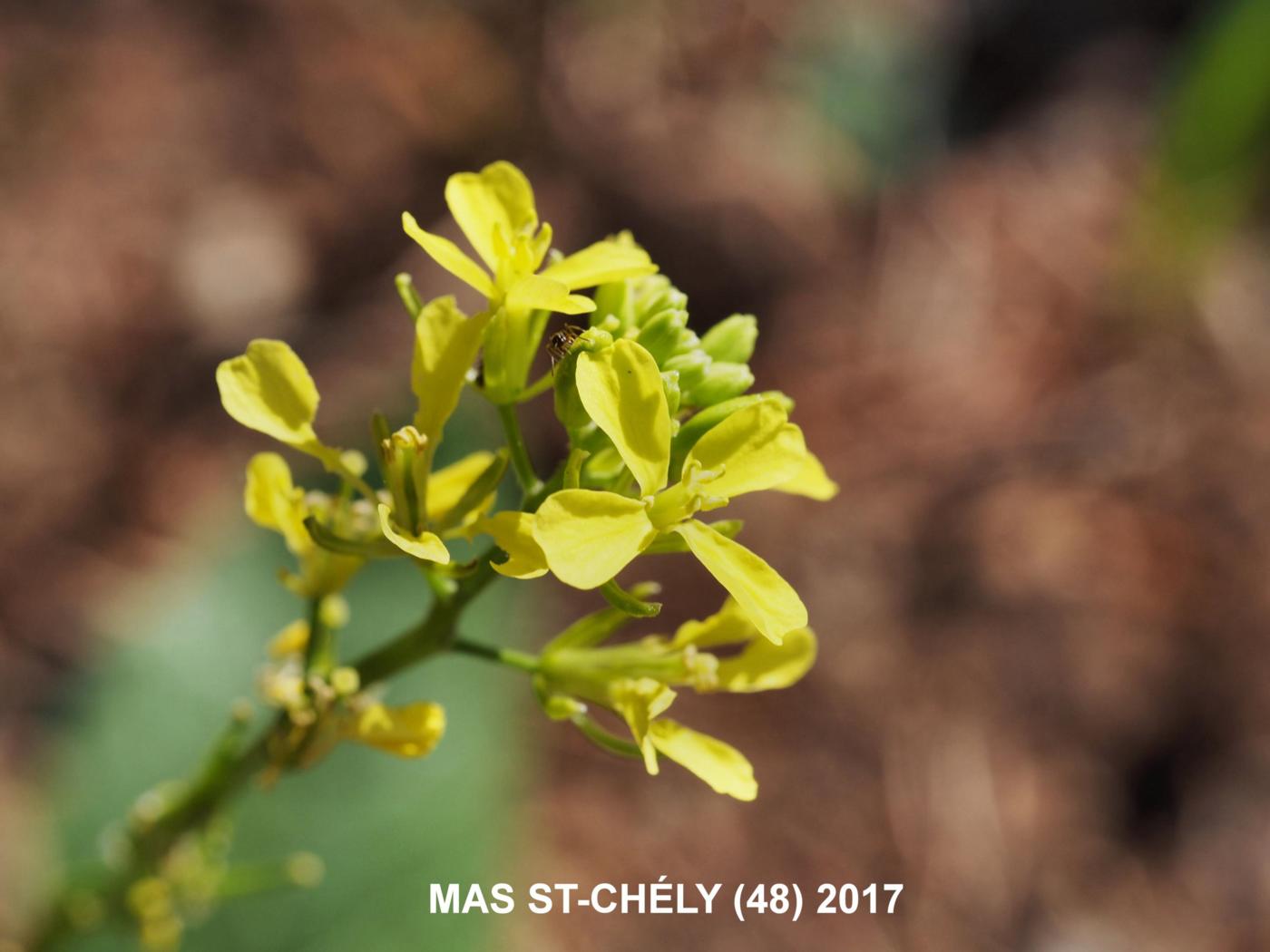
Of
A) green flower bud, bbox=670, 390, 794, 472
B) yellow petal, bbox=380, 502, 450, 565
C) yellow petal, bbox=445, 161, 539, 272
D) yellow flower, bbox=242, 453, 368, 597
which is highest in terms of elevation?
yellow petal, bbox=445, 161, 539, 272

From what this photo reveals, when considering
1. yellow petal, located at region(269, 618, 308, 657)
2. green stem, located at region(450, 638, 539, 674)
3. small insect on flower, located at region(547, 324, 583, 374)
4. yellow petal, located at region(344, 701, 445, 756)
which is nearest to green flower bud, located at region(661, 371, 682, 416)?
small insect on flower, located at region(547, 324, 583, 374)

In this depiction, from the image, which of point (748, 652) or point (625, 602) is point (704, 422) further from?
point (748, 652)

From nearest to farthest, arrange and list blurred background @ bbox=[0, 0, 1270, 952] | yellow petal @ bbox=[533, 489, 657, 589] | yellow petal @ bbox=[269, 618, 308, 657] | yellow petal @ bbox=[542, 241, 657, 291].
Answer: yellow petal @ bbox=[533, 489, 657, 589], yellow petal @ bbox=[542, 241, 657, 291], yellow petal @ bbox=[269, 618, 308, 657], blurred background @ bbox=[0, 0, 1270, 952]

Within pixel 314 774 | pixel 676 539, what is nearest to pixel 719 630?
pixel 676 539

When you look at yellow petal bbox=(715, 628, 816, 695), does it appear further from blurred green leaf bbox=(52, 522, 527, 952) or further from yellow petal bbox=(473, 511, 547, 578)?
blurred green leaf bbox=(52, 522, 527, 952)

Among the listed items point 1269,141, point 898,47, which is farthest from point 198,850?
point 1269,141

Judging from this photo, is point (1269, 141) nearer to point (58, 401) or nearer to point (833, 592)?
point (833, 592)

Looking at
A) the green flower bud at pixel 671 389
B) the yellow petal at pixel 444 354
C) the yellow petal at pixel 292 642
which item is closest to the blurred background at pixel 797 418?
the yellow petal at pixel 292 642
